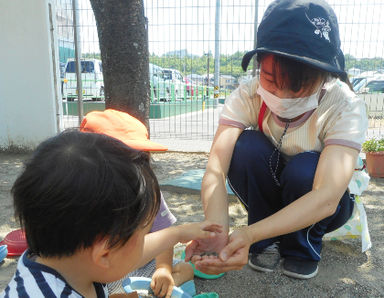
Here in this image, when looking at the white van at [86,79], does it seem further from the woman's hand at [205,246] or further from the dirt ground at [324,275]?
the woman's hand at [205,246]

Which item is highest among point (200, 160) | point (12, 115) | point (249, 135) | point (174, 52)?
point (174, 52)

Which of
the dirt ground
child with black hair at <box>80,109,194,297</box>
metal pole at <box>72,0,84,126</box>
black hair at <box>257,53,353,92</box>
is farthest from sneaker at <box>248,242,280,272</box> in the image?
metal pole at <box>72,0,84,126</box>

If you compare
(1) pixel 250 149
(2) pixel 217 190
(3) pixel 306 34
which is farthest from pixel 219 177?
(3) pixel 306 34

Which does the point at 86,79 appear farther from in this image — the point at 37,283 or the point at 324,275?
the point at 37,283

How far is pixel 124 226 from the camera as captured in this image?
2.75 ft

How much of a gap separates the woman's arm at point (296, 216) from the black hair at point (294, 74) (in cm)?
28

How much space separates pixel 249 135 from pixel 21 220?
1.06 metres

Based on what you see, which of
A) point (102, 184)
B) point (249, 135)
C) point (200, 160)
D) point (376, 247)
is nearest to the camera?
point (102, 184)

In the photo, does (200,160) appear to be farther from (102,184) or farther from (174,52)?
Result: (102,184)

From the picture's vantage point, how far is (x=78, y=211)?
0.78 m

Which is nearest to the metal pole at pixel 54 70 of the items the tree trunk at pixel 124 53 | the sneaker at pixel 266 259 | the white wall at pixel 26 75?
the white wall at pixel 26 75

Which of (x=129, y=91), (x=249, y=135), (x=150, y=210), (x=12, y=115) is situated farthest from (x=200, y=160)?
(x=150, y=210)

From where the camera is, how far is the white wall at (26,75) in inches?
163

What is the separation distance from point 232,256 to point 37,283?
2.20ft
